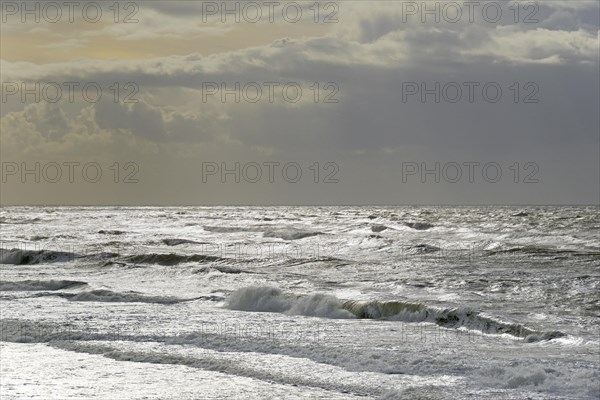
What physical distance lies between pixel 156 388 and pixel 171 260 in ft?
94.7

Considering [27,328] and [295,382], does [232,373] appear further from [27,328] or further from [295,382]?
[27,328]

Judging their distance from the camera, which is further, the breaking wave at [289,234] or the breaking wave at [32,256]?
the breaking wave at [289,234]

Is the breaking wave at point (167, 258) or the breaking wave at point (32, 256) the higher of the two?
the breaking wave at point (167, 258)

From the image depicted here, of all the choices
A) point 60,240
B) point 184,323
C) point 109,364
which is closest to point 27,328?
point 184,323

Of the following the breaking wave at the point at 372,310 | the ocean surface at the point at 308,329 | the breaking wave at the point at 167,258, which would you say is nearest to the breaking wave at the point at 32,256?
the breaking wave at the point at 167,258

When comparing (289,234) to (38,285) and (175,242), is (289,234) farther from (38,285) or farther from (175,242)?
(38,285)

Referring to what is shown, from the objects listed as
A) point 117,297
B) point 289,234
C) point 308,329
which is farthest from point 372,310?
point 289,234

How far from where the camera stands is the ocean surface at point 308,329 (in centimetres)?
1181

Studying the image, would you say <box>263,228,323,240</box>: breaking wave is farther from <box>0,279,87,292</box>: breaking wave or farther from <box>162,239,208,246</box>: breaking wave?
<box>0,279,87,292</box>: breaking wave

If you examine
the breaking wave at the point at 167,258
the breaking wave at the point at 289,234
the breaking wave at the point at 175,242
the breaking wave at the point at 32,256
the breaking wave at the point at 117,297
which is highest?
the breaking wave at the point at 117,297

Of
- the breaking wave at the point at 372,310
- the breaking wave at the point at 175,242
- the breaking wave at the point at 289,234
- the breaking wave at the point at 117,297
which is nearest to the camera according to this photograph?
the breaking wave at the point at 372,310

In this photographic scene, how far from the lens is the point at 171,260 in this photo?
4022cm

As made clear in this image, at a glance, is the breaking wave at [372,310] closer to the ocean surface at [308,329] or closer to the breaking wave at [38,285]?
the ocean surface at [308,329]

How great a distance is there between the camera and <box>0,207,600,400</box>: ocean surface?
11812 millimetres
